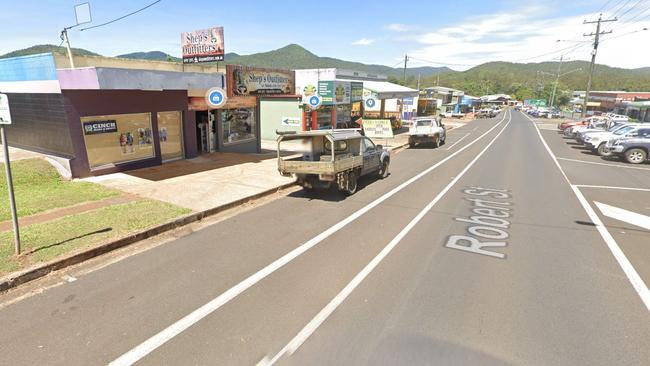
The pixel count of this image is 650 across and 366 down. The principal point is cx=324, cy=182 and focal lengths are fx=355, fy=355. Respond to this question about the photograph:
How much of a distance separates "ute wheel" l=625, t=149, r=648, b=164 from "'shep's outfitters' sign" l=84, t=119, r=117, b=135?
25.0 meters

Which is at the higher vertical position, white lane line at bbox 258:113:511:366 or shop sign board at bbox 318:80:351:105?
shop sign board at bbox 318:80:351:105

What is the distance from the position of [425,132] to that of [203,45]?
15.2 meters

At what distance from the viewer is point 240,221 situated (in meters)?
8.78

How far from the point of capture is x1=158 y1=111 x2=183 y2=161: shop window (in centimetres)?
1462

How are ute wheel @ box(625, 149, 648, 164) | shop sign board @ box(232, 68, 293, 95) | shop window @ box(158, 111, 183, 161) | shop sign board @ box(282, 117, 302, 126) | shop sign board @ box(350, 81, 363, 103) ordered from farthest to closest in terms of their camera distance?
shop sign board @ box(350, 81, 363, 103)
shop sign board @ box(282, 117, 302, 126)
ute wheel @ box(625, 149, 648, 164)
shop sign board @ box(232, 68, 293, 95)
shop window @ box(158, 111, 183, 161)

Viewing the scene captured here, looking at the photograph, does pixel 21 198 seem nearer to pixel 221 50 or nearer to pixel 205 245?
pixel 205 245

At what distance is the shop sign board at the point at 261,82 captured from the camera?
16891mm

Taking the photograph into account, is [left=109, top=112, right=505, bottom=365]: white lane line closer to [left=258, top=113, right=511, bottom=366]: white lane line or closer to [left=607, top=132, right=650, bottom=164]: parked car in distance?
[left=258, top=113, right=511, bottom=366]: white lane line

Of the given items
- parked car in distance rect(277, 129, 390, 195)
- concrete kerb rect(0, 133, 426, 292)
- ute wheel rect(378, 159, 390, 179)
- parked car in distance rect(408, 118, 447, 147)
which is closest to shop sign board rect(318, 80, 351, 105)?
parked car in distance rect(408, 118, 447, 147)

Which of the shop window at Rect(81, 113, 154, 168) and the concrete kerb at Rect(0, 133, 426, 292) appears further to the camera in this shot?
the shop window at Rect(81, 113, 154, 168)

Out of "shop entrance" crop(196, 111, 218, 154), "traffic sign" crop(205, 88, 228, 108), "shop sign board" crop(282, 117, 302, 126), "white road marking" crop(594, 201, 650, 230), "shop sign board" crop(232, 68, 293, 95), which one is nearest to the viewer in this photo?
"white road marking" crop(594, 201, 650, 230)

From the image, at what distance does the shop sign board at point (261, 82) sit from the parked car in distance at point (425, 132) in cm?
974

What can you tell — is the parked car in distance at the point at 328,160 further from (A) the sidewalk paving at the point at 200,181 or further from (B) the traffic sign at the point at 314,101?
(B) the traffic sign at the point at 314,101

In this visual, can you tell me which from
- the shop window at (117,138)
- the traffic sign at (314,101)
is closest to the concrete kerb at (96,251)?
the shop window at (117,138)
